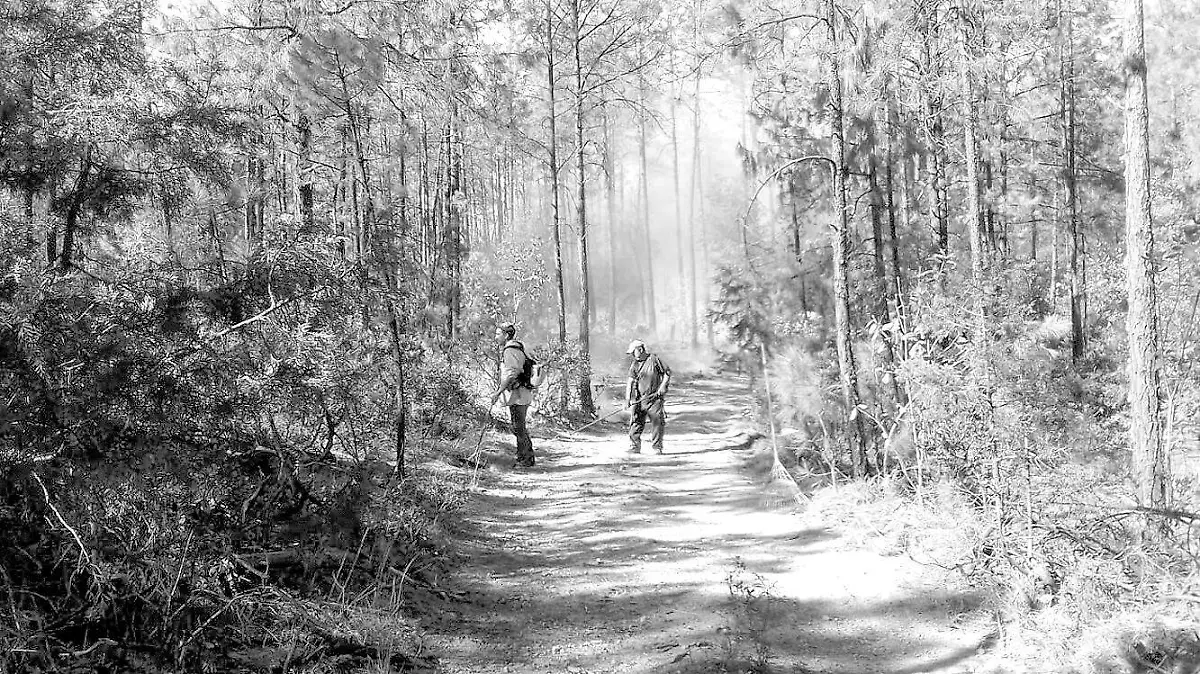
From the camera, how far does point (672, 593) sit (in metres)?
6.63

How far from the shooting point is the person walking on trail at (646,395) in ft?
41.6

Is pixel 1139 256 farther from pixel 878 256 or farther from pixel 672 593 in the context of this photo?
Answer: pixel 672 593

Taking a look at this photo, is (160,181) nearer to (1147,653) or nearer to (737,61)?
(1147,653)

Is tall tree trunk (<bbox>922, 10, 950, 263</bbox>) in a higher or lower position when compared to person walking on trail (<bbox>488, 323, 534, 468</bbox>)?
higher

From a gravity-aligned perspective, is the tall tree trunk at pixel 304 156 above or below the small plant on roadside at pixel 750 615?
above

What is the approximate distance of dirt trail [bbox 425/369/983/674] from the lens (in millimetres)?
5508

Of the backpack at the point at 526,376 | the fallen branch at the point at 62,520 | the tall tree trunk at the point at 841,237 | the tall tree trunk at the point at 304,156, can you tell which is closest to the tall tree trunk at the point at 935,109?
the tall tree trunk at the point at 841,237

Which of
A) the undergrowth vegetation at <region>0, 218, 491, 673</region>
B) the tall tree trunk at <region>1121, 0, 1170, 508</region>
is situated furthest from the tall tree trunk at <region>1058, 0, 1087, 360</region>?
the undergrowth vegetation at <region>0, 218, 491, 673</region>

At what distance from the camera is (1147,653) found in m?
4.83

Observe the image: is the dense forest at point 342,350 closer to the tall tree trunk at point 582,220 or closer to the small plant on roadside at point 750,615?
the small plant on roadside at point 750,615

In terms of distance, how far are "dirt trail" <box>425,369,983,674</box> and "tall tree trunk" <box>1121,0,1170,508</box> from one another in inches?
136

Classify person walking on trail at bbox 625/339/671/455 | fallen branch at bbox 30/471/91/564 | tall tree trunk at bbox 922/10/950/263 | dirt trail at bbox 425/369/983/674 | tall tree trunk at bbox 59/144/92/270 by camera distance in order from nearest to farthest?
fallen branch at bbox 30/471/91/564 < tall tree trunk at bbox 59/144/92/270 < dirt trail at bbox 425/369/983/674 < tall tree trunk at bbox 922/10/950/263 < person walking on trail at bbox 625/339/671/455

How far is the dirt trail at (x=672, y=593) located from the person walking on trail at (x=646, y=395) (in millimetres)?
2332

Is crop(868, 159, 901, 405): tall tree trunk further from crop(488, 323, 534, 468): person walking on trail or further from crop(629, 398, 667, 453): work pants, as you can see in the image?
crop(488, 323, 534, 468): person walking on trail
